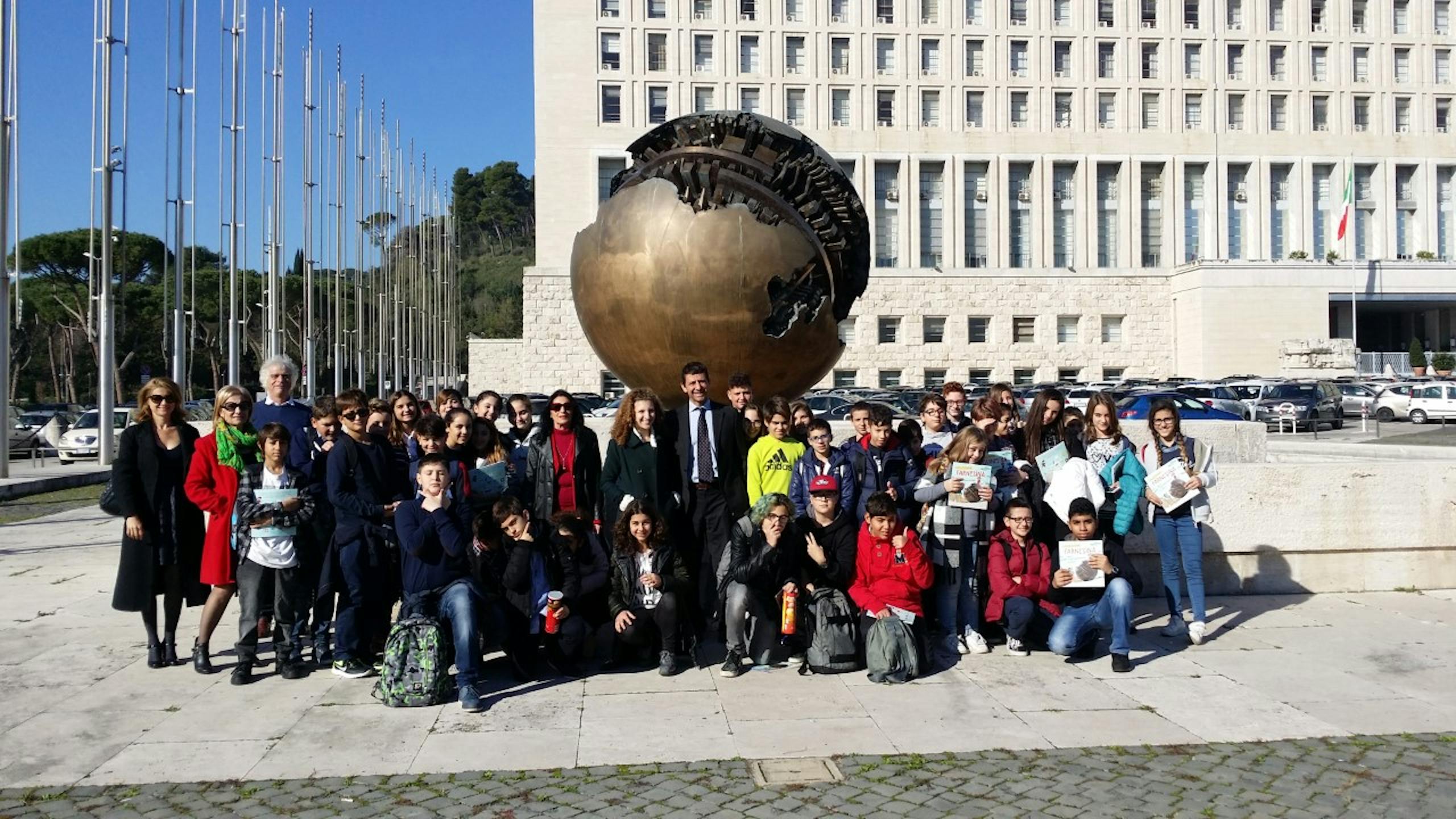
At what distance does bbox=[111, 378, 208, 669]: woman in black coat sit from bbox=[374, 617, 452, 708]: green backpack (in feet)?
5.30

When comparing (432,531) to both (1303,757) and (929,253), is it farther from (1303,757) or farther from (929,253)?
(929,253)

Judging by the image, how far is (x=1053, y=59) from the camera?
60.0 m

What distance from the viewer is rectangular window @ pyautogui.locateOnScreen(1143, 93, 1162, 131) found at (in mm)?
60438

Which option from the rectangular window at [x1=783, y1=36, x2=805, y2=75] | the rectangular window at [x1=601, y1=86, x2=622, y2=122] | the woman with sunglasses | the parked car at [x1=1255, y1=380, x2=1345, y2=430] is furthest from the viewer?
the rectangular window at [x1=783, y1=36, x2=805, y2=75]

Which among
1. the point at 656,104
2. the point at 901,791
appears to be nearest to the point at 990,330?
the point at 656,104

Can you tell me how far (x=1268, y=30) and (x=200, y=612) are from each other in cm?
6443

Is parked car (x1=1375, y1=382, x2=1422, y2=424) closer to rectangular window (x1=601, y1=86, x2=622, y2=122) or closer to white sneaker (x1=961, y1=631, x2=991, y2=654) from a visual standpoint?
white sneaker (x1=961, y1=631, x2=991, y2=654)

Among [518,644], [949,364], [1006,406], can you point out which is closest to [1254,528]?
[1006,406]

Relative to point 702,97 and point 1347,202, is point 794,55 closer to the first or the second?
point 702,97

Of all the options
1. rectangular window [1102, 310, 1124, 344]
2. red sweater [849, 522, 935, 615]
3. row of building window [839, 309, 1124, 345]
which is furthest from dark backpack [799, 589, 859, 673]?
rectangular window [1102, 310, 1124, 344]

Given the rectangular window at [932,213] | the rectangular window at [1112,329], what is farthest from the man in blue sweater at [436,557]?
the rectangular window at [1112,329]

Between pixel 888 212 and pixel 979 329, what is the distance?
7566mm

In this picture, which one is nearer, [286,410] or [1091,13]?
[286,410]

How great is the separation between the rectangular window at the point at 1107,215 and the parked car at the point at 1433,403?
27.4 m
